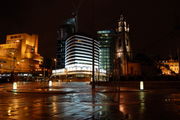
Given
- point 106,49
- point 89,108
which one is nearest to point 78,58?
point 106,49

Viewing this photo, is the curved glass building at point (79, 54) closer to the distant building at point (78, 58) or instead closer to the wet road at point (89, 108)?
the distant building at point (78, 58)

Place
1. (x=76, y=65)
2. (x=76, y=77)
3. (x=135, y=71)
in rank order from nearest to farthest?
(x=135, y=71)
(x=76, y=77)
(x=76, y=65)

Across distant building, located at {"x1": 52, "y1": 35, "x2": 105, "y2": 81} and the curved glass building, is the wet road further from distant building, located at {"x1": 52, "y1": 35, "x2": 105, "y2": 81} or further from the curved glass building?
the curved glass building

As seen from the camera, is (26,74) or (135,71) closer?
(135,71)

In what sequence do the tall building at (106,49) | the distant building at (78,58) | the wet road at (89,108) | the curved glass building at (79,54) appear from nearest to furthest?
the wet road at (89,108), the distant building at (78,58), the curved glass building at (79,54), the tall building at (106,49)

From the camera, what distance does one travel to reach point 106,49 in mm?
190375

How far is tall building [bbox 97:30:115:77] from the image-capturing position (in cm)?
18950

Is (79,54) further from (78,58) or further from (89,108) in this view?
(89,108)

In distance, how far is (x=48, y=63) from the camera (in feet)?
608

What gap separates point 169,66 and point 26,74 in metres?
120

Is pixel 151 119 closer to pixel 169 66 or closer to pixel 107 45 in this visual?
pixel 169 66

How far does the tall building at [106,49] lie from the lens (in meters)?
190

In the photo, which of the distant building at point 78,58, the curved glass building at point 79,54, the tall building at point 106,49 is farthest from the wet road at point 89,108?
the tall building at point 106,49

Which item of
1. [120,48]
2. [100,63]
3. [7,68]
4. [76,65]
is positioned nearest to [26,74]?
[7,68]
